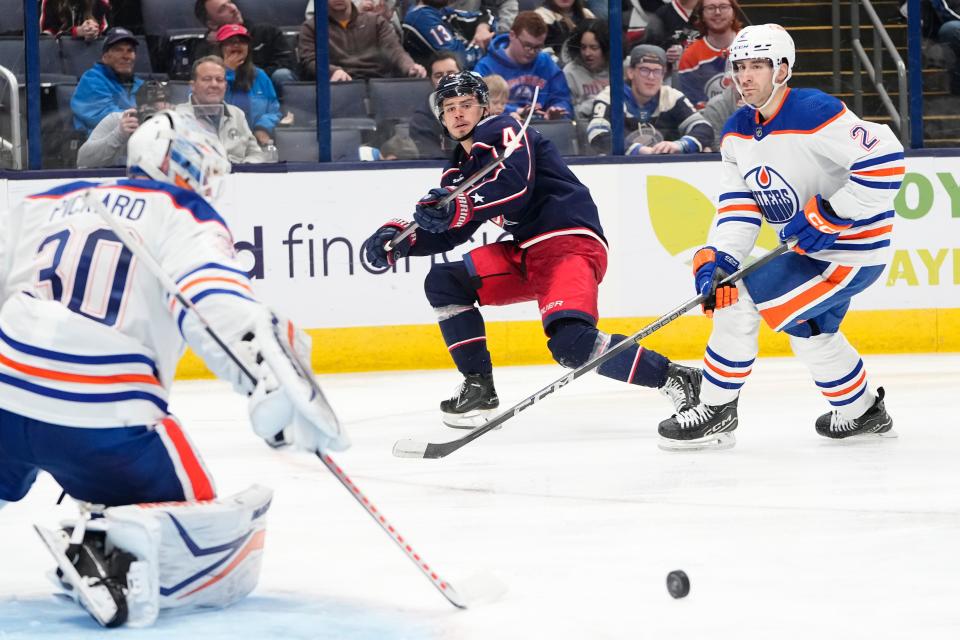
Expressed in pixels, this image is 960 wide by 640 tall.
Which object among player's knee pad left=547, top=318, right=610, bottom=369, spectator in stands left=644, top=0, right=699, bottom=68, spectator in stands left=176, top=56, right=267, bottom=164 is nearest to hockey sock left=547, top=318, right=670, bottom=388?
player's knee pad left=547, top=318, right=610, bottom=369

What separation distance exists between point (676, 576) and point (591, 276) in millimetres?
1861

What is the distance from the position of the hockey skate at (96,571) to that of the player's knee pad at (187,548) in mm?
11

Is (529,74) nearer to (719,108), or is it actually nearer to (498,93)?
(498,93)

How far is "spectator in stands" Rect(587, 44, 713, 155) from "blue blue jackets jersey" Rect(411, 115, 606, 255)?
166 cm

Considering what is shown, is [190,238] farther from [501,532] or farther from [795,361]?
[795,361]

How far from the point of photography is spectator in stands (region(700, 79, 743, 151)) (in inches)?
231

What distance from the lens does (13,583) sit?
8.07ft

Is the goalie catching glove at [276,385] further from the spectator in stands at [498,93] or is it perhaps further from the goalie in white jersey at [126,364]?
the spectator in stands at [498,93]

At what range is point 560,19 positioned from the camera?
5.87 meters

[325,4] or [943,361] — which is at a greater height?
[325,4]

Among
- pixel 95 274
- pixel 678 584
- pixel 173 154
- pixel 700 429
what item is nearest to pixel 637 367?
pixel 700 429

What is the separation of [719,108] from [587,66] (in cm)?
58

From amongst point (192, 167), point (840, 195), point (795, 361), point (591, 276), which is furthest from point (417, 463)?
point (795, 361)

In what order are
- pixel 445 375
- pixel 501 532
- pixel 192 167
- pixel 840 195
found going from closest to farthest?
pixel 192 167 → pixel 501 532 → pixel 840 195 → pixel 445 375
